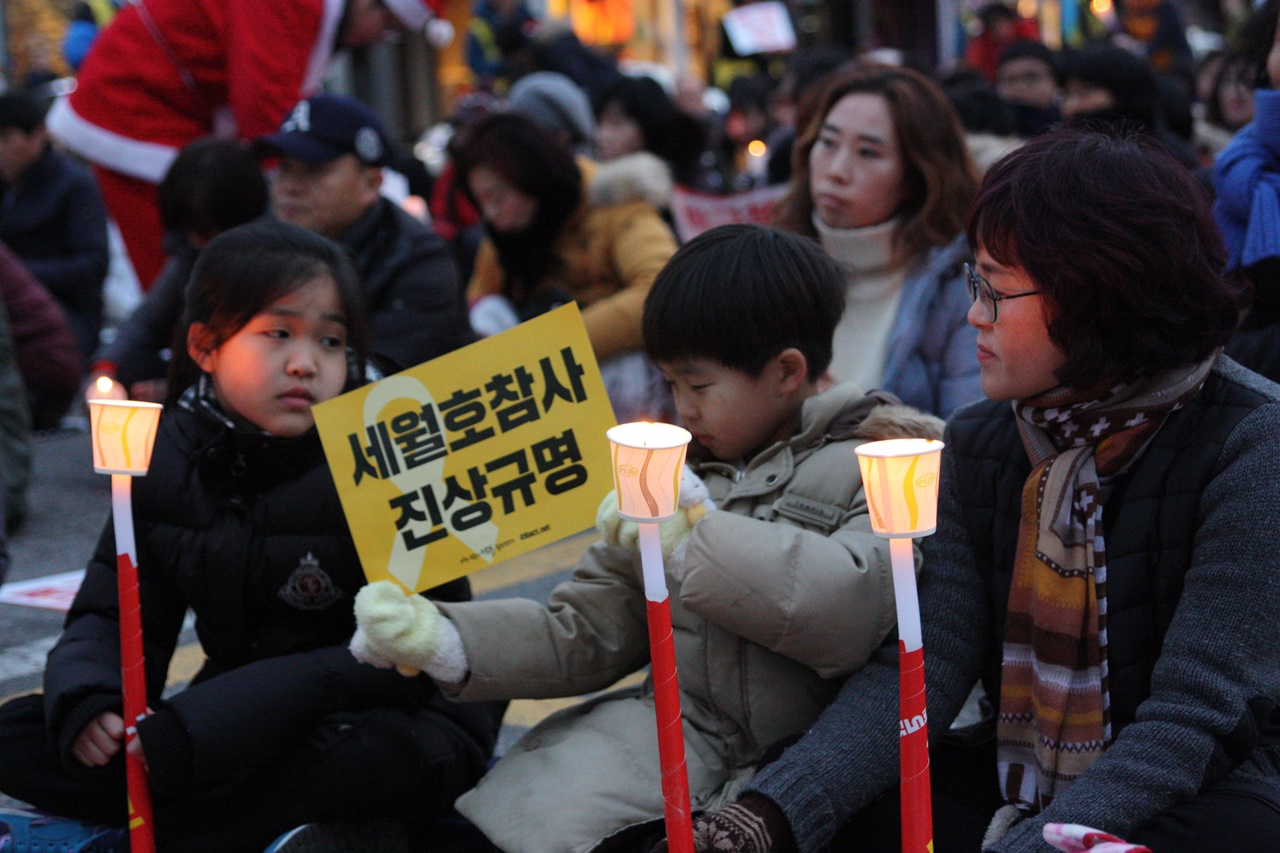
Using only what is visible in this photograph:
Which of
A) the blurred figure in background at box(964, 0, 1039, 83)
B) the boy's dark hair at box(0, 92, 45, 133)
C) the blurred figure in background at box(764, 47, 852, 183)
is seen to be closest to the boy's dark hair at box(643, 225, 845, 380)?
the blurred figure in background at box(764, 47, 852, 183)

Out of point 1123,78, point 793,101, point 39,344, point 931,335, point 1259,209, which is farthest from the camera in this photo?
point 793,101

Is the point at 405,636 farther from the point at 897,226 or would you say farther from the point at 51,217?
the point at 51,217

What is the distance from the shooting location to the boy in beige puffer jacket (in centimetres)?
202

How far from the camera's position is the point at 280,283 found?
8.36 ft

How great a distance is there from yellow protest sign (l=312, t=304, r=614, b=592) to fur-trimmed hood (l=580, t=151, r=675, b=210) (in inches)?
110

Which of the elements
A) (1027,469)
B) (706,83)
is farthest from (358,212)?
(706,83)

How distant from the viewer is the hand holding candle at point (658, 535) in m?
1.53

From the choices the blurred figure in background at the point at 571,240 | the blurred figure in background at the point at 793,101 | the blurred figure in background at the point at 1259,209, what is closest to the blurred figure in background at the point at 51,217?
the blurred figure in background at the point at 571,240

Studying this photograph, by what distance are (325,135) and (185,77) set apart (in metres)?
1.41

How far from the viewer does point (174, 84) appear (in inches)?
206

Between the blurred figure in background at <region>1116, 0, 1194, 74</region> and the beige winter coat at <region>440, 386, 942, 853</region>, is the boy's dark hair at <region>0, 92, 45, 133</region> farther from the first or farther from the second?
the blurred figure in background at <region>1116, 0, 1194, 74</region>

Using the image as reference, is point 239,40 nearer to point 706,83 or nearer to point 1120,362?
point 1120,362

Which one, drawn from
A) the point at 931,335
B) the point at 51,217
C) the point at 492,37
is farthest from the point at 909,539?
the point at 492,37

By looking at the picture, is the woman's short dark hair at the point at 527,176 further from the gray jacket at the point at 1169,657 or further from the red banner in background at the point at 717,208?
the gray jacket at the point at 1169,657
